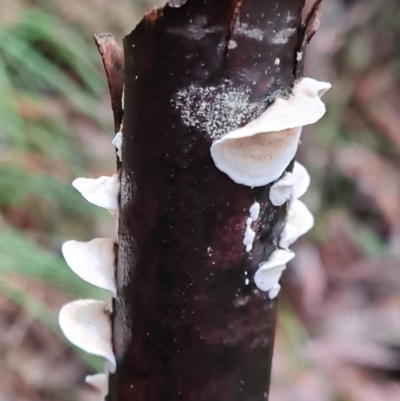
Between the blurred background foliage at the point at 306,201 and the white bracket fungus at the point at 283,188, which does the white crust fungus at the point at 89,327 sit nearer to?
the white bracket fungus at the point at 283,188

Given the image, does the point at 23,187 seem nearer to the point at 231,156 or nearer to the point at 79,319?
the point at 79,319

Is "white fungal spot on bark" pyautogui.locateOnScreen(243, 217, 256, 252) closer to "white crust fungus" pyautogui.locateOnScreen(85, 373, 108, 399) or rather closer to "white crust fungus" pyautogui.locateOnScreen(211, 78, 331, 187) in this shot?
"white crust fungus" pyautogui.locateOnScreen(211, 78, 331, 187)

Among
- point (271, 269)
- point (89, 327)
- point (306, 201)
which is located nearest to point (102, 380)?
point (89, 327)

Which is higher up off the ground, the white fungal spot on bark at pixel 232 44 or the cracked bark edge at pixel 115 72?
the cracked bark edge at pixel 115 72

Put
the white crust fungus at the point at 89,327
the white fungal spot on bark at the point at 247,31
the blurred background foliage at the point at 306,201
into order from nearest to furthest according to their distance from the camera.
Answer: the white fungal spot on bark at the point at 247,31
the white crust fungus at the point at 89,327
the blurred background foliage at the point at 306,201

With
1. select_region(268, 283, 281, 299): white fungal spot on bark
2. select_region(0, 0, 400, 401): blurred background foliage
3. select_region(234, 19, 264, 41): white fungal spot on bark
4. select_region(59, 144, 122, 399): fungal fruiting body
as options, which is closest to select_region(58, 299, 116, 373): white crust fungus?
select_region(59, 144, 122, 399): fungal fruiting body

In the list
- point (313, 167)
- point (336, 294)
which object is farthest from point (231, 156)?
point (313, 167)

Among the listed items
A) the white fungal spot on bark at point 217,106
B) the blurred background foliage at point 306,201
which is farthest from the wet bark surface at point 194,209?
the blurred background foliage at point 306,201
